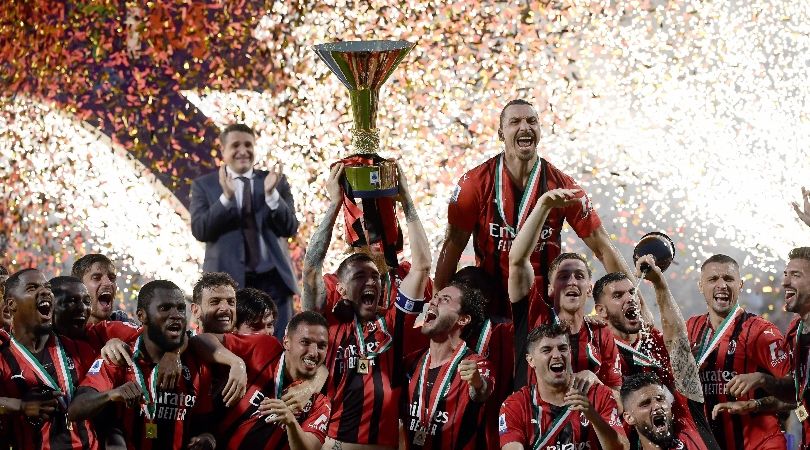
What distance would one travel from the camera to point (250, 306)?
17.7 ft

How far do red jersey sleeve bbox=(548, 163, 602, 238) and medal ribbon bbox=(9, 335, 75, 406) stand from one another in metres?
1.88

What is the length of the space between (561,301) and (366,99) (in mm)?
1039

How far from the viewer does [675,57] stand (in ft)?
29.9

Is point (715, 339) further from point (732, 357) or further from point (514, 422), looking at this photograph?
point (514, 422)

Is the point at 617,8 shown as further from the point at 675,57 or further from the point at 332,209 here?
the point at 332,209

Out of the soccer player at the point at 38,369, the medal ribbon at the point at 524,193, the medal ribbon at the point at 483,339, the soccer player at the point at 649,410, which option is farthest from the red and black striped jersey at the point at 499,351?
the soccer player at the point at 38,369

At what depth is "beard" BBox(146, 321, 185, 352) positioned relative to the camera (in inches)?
189

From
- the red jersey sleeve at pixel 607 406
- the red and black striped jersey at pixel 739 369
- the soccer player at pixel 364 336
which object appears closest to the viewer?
the red jersey sleeve at pixel 607 406

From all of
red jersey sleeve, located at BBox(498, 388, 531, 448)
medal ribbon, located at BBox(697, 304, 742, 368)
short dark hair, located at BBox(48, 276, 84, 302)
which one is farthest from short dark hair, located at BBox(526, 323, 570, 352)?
short dark hair, located at BBox(48, 276, 84, 302)

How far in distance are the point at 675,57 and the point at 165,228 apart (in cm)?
334

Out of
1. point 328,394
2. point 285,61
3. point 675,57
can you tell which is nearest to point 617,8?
point 675,57

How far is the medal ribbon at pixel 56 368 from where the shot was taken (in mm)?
4875

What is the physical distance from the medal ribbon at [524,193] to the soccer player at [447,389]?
40 centimetres

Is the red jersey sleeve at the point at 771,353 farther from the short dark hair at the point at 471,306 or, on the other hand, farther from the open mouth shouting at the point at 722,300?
the short dark hair at the point at 471,306
